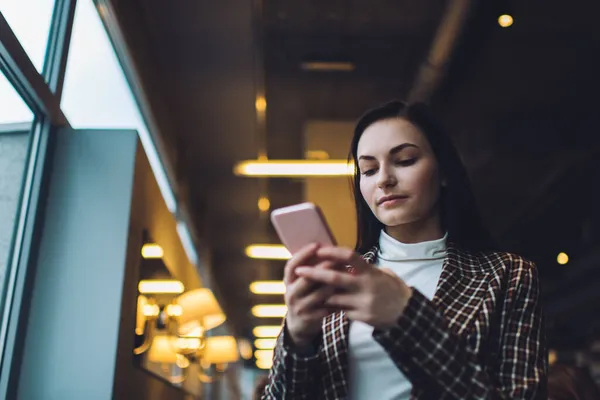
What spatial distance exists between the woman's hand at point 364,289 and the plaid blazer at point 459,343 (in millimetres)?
16

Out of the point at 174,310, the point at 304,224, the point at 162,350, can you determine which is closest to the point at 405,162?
the point at 304,224

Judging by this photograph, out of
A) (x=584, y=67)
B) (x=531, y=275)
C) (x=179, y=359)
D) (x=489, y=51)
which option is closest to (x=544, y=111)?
(x=584, y=67)

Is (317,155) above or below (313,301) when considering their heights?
above

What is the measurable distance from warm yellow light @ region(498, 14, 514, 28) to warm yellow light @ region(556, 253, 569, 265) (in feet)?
8.07

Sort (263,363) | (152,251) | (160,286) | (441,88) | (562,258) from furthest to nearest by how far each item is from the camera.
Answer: (263,363) < (562,258) < (441,88) < (160,286) < (152,251)

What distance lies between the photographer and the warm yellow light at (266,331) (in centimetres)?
1340

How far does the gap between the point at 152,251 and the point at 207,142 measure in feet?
10.0

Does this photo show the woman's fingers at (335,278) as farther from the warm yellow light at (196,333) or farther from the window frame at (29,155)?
the warm yellow light at (196,333)

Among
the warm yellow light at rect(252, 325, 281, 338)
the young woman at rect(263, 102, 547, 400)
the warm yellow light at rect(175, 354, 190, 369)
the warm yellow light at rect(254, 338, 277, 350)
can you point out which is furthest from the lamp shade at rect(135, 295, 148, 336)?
the warm yellow light at rect(254, 338, 277, 350)

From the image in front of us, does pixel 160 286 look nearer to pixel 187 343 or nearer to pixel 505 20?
pixel 187 343

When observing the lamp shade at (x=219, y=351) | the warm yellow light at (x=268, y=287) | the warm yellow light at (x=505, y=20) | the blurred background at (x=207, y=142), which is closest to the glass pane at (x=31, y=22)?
the blurred background at (x=207, y=142)

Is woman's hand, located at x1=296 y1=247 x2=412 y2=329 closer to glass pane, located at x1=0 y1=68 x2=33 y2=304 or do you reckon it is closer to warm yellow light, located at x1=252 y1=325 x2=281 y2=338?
glass pane, located at x1=0 y1=68 x2=33 y2=304

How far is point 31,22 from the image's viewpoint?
2492mm

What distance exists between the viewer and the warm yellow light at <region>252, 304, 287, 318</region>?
1210 centimetres
